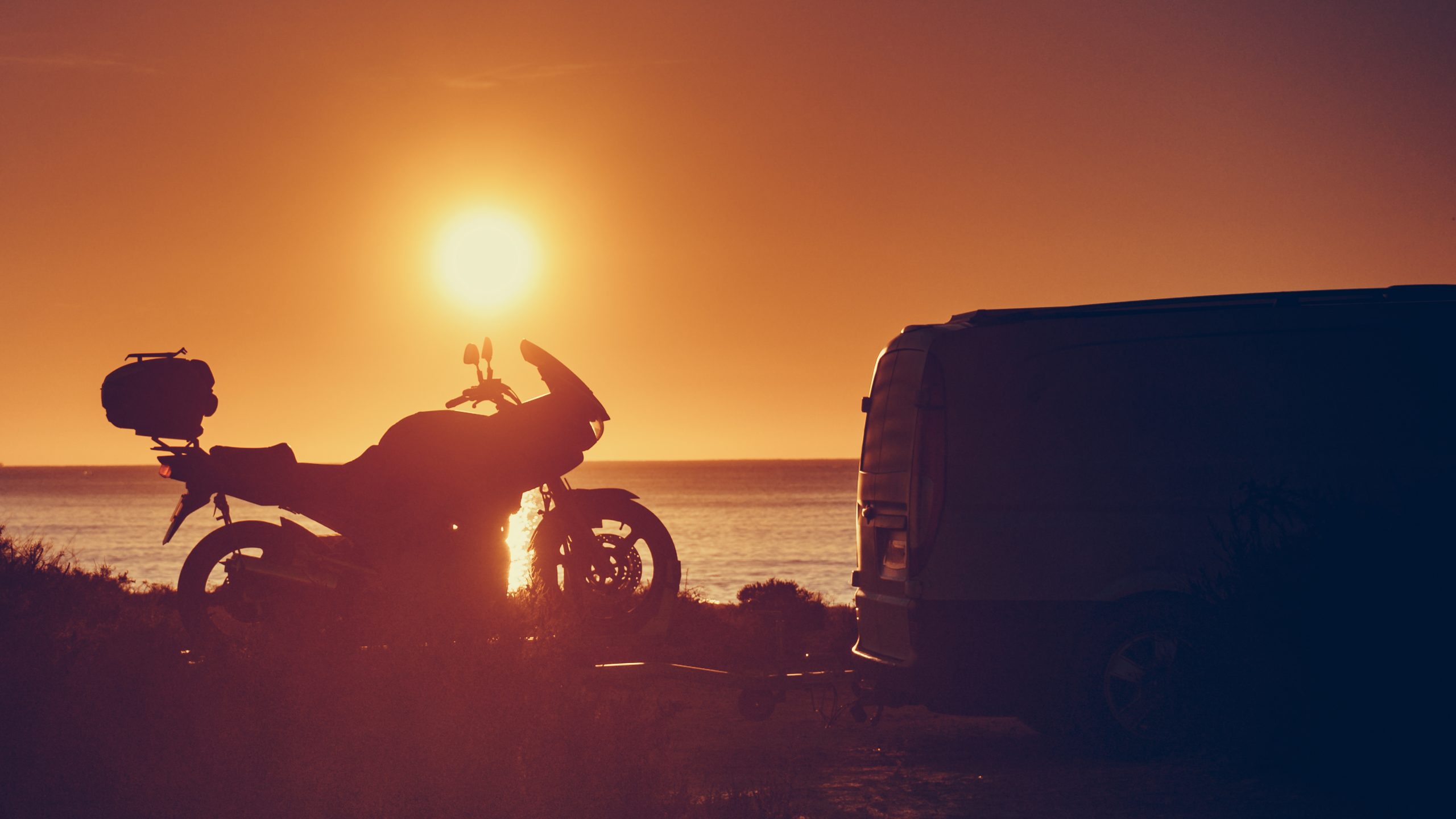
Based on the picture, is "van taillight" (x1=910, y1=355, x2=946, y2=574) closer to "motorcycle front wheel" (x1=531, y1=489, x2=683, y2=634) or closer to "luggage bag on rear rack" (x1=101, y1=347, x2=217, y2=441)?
"motorcycle front wheel" (x1=531, y1=489, x2=683, y2=634)

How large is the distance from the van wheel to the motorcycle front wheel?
9.40 ft

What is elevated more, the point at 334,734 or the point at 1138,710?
the point at 1138,710

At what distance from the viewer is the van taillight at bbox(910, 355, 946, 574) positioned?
6.42 meters

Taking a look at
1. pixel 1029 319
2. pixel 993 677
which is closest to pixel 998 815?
pixel 993 677

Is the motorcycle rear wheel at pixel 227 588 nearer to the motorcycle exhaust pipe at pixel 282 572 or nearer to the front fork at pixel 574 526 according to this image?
the motorcycle exhaust pipe at pixel 282 572

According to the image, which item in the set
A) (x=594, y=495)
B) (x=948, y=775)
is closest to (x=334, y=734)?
(x=594, y=495)

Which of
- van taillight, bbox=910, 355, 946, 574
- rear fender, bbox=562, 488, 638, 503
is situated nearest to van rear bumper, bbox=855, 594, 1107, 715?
van taillight, bbox=910, 355, 946, 574

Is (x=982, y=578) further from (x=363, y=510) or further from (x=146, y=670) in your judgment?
(x=146, y=670)

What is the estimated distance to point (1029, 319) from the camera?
21.8ft

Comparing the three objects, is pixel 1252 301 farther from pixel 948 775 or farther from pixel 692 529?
pixel 692 529

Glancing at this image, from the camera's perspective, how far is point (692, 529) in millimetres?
69312

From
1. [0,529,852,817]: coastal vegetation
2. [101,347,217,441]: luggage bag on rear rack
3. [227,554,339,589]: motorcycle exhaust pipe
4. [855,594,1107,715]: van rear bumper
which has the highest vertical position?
[101,347,217,441]: luggage bag on rear rack

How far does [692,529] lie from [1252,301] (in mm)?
63319

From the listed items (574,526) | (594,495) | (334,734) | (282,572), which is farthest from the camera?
(594,495)
